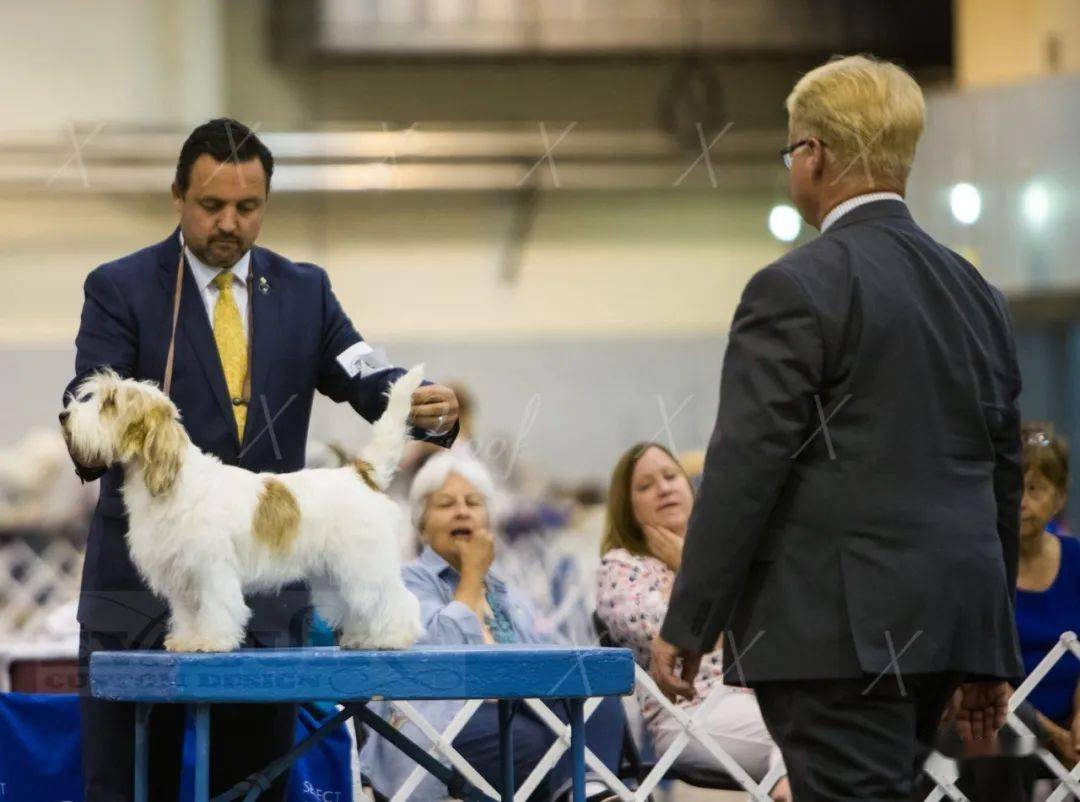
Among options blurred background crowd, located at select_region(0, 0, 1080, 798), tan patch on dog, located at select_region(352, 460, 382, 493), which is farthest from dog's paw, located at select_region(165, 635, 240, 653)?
blurred background crowd, located at select_region(0, 0, 1080, 798)

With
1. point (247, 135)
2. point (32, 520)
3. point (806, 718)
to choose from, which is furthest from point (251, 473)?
point (32, 520)

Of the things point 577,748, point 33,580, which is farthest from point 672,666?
point 33,580

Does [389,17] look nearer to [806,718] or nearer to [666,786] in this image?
[666,786]

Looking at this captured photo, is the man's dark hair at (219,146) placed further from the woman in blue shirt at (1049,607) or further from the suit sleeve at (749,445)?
the woman in blue shirt at (1049,607)

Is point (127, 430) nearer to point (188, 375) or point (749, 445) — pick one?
point (188, 375)

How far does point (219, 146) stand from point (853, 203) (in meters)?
0.87

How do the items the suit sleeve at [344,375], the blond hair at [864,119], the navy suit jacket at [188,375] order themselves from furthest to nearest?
the suit sleeve at [344,375] < the navy suit jacket at [188,375] < the blond hair at [864,119]

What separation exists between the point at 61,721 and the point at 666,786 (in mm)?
1451

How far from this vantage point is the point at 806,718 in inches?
75.3

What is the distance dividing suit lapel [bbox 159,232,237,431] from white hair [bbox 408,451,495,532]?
1.52 meters

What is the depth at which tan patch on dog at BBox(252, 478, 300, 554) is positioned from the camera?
2.21 metres

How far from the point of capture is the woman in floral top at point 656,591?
362 centimetres

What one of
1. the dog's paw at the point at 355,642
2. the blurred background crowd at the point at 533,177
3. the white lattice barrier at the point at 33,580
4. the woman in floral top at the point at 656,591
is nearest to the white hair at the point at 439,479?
the woman in floral top at the point at 656,591

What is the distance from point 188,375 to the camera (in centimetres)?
231
